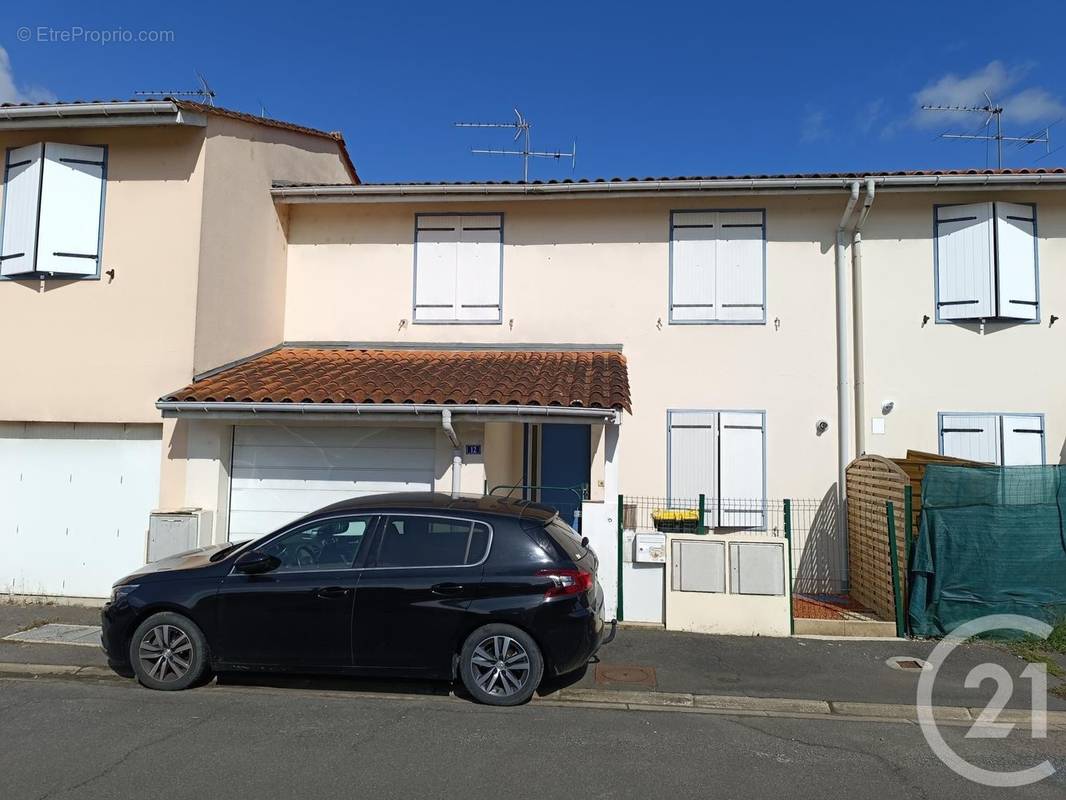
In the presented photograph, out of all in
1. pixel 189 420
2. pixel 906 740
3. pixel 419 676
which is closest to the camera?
pixel 906 740

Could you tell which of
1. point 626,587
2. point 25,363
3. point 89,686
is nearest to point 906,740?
point 626,587

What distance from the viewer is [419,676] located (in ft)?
18.9

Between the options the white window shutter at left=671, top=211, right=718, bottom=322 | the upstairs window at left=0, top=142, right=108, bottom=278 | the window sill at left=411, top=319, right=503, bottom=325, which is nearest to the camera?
the upstairs window at left=0, top=142, right=108, bottom=278

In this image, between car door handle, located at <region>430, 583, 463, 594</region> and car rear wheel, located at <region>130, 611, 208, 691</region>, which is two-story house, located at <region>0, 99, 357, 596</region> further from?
car door handle, located at <region>430, 583, 463, 594</region>

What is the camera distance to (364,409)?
8320 millimetres

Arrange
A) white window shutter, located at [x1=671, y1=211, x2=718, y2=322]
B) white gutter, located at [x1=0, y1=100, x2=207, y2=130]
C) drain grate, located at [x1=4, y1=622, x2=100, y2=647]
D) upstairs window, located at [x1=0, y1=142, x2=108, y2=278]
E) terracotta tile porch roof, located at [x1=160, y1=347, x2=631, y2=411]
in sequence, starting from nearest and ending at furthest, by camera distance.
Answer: drain grate, located at [x1=4, y1=622, x2=100, y2=647]
terracotta tile porch roof, located at [x1=160, y1=347, x2=631, y2=411]
white gutter, located at [x1=0, y1=100, x2=207, y2=130]
upstairs window, located at [x1=0, y1=142, x2=108, y2=278]
white window shutter, located at [x1=671, y1=211, x2=718, y2=322]

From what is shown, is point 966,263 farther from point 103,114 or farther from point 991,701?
point 103,114

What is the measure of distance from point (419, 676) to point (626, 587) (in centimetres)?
299

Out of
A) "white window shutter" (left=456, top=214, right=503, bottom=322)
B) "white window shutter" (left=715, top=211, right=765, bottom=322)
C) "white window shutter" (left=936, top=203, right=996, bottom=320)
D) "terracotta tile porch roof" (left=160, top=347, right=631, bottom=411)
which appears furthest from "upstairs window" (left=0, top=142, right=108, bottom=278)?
"white window shutter" (left=936, top=203, right=996, bottom=320)

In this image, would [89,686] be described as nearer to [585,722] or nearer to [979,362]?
[585,722]

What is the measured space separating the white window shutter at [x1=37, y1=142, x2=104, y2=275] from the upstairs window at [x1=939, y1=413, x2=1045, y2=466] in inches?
444

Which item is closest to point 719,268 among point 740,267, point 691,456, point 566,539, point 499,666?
point 740,267

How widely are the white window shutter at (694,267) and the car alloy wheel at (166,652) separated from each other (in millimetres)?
7260

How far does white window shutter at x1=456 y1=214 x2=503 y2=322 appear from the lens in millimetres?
10891
